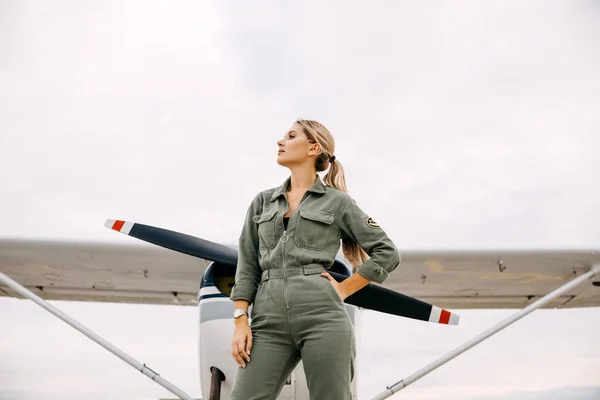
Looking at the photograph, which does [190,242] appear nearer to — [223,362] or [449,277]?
[223,362]

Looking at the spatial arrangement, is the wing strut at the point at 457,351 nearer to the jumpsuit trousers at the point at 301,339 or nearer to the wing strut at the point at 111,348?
the wing strut at the point at 111,348

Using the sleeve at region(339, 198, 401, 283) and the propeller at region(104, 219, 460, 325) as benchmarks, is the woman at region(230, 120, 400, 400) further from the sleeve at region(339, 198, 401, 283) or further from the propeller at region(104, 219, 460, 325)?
the propeller at region(104, 219, 460, 325)

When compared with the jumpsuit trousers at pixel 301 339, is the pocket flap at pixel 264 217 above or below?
above

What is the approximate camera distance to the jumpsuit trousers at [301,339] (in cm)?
179

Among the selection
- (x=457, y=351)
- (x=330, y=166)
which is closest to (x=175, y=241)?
(x=330, y=166)

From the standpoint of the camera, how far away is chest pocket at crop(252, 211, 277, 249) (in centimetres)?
198

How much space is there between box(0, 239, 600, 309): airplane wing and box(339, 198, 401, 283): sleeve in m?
4.09

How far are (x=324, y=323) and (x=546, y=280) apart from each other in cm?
578

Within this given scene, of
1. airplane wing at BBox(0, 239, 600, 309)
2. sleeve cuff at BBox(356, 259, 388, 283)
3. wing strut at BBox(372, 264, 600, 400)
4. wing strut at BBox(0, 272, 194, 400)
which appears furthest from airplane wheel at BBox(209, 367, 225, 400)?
sleeve cuff at BBox(356, 259, 388, 283)

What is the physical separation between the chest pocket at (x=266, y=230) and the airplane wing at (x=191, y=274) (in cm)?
401

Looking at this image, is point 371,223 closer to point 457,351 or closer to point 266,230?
point 266,230

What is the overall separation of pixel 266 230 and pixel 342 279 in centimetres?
55

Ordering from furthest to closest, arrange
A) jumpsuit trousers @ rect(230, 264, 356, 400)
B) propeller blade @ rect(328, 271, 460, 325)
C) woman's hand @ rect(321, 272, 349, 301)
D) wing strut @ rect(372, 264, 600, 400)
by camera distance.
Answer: wing strut @ rect(372, 264, 600, 400), propeller blade @ rect(328, 271, 460, 325), woman's hand @ rect(321, 272, 349, 301), jumpsuit trousers @ rect(230, 264, 356, 400)

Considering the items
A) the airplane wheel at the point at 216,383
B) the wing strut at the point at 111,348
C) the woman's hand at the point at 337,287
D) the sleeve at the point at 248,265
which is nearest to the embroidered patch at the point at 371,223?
the woman's hand at the point at 337,287
